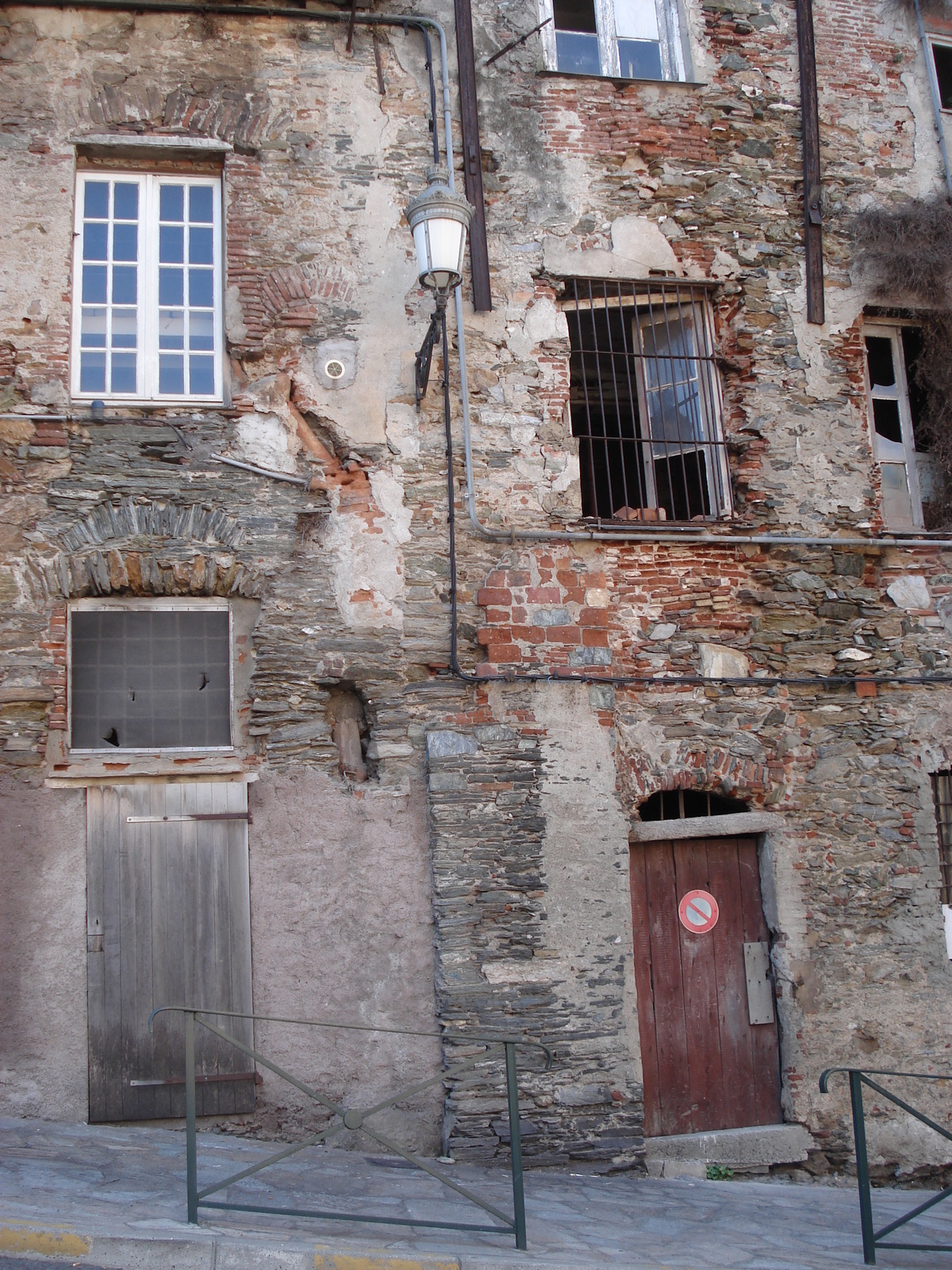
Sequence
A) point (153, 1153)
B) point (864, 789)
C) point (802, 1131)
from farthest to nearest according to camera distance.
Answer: point (864, 789) < point (802, 1131) < point (153, 1153)

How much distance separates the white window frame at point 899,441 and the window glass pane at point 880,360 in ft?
0.08

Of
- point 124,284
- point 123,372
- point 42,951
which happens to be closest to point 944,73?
point 124,284

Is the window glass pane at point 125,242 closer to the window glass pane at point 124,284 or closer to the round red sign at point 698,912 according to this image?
the window glass pane at point 124,284

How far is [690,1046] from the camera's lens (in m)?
7.17

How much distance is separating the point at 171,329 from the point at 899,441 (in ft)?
17.5

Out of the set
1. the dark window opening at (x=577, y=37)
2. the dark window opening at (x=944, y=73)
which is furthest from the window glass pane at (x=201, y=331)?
the dark window opening at (x=944, y=73)

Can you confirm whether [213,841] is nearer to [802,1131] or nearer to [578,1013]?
[578,1013]

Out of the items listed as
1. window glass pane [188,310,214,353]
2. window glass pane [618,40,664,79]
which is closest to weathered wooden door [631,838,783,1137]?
window glass pane [188,310,214,353]

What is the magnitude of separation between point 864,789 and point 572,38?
583cm

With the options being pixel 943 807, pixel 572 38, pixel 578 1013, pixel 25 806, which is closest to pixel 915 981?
pixel 943 807

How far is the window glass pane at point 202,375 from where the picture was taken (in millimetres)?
7375

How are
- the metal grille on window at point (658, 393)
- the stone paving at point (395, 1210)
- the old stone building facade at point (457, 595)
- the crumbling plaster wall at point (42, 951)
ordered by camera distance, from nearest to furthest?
the stone paving at point (395, 1210), the crumbling plaster wall at point (42, 951), the old stone building facade at point (457, 595), the metal grille on window at point (658, 393)

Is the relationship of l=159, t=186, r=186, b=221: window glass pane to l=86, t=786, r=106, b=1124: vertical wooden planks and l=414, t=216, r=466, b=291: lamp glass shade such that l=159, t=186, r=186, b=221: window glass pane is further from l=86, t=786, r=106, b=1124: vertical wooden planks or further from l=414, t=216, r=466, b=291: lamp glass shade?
l=86, t=786, r=106, b=1124: vertical wooden planks

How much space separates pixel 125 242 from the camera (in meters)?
7.45
